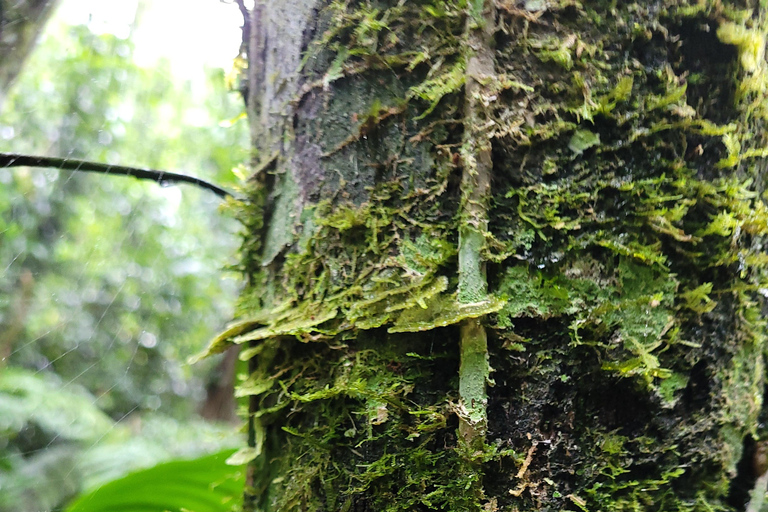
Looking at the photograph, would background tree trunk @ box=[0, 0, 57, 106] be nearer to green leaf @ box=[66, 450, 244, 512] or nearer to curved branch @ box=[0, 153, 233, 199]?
curved branch @ box=[0, 153, 233, 199]

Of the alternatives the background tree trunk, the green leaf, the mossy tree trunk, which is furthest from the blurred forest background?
the mossy tree trunk

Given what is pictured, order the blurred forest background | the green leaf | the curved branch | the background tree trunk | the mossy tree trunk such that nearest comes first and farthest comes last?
the mossy tree trunk, the curved branch, the green leaf, the background tree trunk, the blurred forest background

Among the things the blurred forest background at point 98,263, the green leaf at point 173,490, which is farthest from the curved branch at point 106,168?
the green leaf at point 173,490

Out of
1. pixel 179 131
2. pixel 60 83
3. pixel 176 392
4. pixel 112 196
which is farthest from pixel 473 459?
pixel 176 392

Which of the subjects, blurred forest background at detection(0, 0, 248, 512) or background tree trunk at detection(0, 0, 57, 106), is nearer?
background tree trunk at detection(0, 0, 57, 106)

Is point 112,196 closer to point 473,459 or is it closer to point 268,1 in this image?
point 268,1

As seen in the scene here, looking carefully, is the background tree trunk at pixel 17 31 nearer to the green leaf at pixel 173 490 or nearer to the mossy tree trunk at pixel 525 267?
the mossy tree trunk at pixel 525 267
